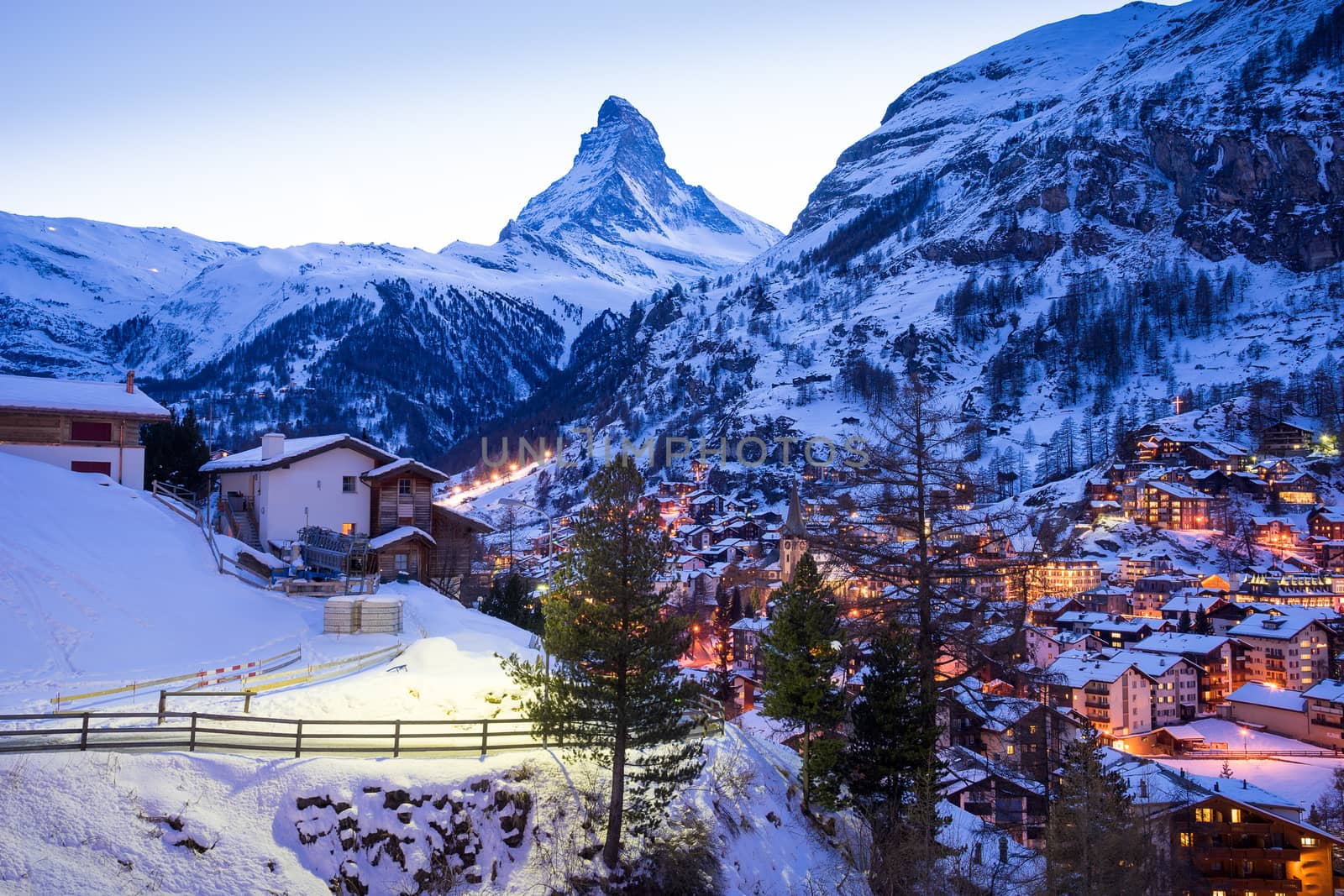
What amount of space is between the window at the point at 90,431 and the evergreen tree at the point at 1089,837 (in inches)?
1695

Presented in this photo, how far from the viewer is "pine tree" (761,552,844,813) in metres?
24.6

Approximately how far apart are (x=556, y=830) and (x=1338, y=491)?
159 m

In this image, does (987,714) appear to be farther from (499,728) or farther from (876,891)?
(499,728)

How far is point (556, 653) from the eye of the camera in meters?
19.7

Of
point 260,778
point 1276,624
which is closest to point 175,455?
point 260,778

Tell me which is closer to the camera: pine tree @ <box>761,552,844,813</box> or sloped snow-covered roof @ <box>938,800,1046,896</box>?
sloped snow-covered roof @ <box>938,800,1046,896</box>

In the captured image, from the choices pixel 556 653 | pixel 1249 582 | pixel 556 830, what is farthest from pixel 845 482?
pixel 1249 582

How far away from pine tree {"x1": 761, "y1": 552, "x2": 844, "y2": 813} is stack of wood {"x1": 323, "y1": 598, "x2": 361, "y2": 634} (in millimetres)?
15811

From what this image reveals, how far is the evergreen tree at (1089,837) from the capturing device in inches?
886

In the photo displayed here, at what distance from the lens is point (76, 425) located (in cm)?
3934

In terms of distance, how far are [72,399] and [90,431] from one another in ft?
5.73

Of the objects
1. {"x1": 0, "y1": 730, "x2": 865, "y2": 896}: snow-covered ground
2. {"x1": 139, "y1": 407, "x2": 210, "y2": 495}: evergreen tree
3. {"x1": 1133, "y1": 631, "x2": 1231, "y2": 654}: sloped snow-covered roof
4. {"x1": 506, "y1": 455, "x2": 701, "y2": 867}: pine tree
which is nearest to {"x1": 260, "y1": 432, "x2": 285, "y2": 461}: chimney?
{"x1": 139, "y1": 407, "x2": 210, "y2": 495}: evergreen tree

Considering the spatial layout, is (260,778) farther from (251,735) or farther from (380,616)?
(380,616)

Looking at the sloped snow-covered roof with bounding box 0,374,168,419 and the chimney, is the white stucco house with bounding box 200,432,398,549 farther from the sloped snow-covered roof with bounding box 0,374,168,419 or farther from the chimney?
the sloped snow-covered roof with bounding box 0,374,168,419
